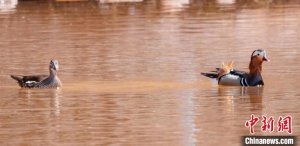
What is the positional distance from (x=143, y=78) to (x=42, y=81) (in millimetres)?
1685

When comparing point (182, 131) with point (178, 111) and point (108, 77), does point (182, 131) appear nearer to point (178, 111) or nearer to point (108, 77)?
point (178, 111)

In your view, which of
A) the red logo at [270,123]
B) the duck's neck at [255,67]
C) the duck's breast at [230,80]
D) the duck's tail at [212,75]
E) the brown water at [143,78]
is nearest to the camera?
the red logo at [270,123]

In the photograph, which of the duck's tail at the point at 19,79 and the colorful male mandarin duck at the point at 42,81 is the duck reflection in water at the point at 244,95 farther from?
the duck's tail at the point at 19,79

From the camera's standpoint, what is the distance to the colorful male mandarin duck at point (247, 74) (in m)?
20.5

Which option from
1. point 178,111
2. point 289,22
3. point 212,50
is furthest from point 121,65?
point 289,22

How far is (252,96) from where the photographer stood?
65.1 feet

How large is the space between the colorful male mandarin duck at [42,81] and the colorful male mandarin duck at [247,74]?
2.44m

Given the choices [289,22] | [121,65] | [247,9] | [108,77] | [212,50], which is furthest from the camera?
[247,9]

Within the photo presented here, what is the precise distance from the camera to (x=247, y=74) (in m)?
20.8

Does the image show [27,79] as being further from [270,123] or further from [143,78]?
[270,123]

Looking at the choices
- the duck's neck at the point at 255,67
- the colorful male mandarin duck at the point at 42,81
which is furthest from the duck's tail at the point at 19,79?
the duck's neck at the point at 255,67

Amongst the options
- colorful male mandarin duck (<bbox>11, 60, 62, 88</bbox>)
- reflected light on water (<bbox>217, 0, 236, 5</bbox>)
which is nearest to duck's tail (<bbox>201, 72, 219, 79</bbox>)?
colorful male mandarin duck (<bbox>11, 60, 62, 88</bbox>)

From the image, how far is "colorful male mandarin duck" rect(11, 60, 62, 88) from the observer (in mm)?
20891

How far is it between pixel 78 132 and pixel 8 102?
10.2 ft
